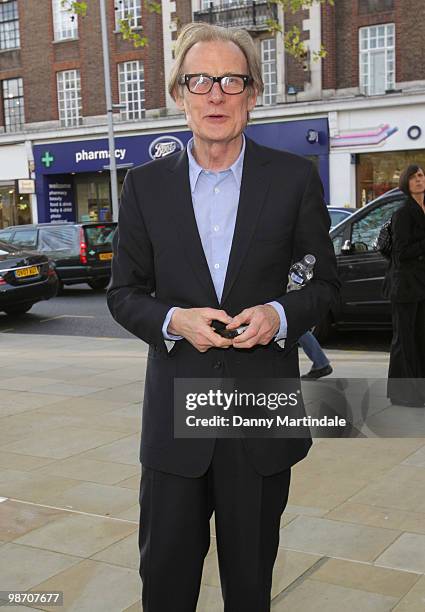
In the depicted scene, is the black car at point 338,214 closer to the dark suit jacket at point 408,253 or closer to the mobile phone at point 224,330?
the dark suit jacket at point 408,253

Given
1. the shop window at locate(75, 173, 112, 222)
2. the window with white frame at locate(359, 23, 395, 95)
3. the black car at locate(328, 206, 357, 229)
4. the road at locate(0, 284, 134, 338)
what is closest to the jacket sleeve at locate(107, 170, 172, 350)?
the road at locate(0, 284, 134, 338)

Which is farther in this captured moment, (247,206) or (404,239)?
(404,239)

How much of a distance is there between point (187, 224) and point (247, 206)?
18 cm

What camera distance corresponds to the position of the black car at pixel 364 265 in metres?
9.54

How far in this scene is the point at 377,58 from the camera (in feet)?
79.3

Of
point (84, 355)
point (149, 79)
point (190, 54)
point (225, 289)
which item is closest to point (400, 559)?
point (225, 289)

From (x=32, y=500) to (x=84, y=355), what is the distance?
5287mm

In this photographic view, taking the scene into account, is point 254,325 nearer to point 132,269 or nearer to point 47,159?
point 132,269

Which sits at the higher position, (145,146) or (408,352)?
(145,146)

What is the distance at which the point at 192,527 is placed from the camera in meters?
2.28

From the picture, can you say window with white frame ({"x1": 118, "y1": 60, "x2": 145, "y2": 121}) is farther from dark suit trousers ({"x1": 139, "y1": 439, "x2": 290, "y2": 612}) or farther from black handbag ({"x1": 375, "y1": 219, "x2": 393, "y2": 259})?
dark suit trousers ({"x1": 139, "y1": 439, "x2": 290, "y2": 612})

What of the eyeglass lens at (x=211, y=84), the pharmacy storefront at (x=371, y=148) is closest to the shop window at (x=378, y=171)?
the pharmacy storefront at (x=371, y=148)

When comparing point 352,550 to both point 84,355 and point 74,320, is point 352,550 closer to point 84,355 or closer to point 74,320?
point 84,355

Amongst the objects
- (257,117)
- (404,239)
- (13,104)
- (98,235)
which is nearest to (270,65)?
(257,117)
